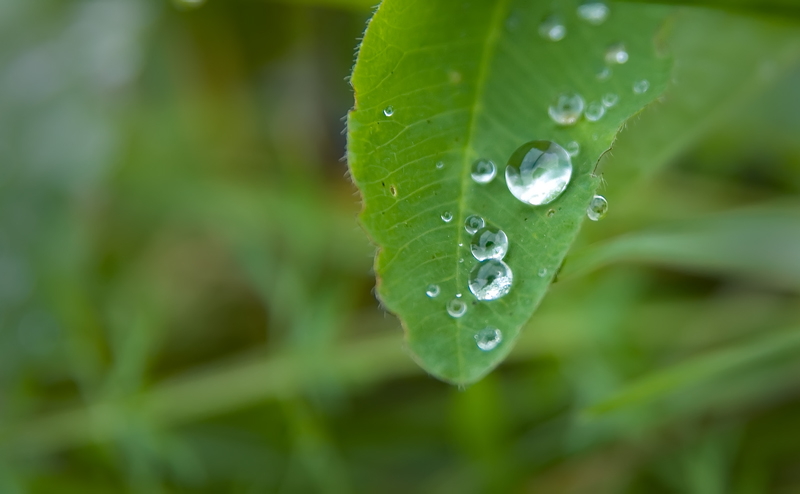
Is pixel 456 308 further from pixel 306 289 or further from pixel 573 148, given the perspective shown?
pixel 306 289

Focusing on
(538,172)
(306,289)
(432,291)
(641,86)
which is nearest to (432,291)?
(432,291)

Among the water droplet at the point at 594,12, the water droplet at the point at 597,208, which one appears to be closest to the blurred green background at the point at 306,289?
the water droplet at the point at 597,208

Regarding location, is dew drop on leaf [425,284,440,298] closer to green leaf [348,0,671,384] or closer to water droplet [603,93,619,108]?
green leaf [348,0,671,384]

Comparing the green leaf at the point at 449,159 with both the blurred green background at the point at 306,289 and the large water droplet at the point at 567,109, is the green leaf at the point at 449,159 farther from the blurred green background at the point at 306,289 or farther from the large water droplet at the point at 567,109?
the blurred green background at the point at 306,289

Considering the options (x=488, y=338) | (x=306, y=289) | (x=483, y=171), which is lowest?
(x=488, y=338)

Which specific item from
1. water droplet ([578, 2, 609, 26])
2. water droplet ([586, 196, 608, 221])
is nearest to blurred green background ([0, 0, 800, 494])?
water droplet ([586, 196, 608, 221])

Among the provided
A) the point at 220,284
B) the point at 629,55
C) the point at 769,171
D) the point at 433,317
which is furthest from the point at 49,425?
the point at 769,171
